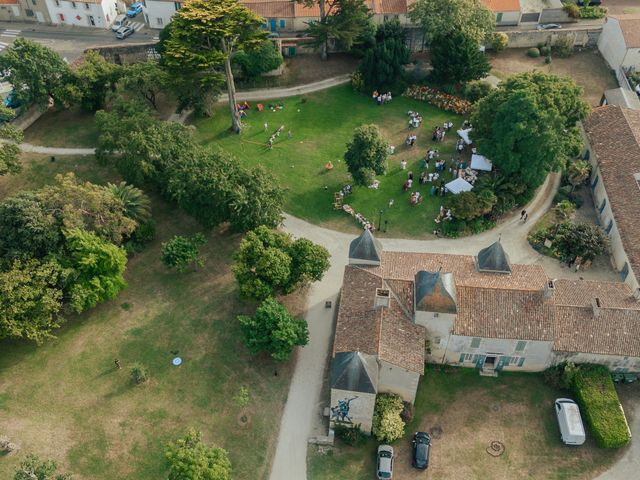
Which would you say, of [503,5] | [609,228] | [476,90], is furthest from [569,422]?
[503,5]

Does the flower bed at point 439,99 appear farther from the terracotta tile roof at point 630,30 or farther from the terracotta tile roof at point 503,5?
the terracotta tile roof at point 630,30

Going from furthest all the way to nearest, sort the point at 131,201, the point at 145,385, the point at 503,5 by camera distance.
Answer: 1. the point at 503,5
2. the point at 131,201
3. the point at 145,385

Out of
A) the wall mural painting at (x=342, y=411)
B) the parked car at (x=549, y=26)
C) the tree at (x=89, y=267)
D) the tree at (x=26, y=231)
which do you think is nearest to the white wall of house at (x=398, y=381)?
the wall mural painting at (x=342, y=411)

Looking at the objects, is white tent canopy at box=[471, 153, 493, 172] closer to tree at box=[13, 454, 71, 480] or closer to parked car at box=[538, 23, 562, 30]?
parked car at box=[538, 23, 562, 30]

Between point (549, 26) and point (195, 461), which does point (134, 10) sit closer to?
point (549, 26)

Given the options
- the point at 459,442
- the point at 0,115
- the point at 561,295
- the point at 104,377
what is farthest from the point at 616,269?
the point at 0,115

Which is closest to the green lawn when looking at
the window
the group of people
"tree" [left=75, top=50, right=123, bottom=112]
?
the group of people
